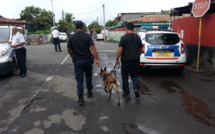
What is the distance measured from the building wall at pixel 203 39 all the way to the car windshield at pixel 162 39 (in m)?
1.76

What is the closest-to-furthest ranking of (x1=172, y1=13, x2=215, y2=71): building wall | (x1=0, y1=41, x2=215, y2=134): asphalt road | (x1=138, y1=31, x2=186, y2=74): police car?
(x1=0, y1=41, x2=215, y2=134): asphalt road, (x1=138, y1=31, x2=186, y2=74): police car, (x1=172, y1=13, x2=215, y2=71): building wall

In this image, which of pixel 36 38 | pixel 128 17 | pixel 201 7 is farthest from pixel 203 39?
pixel 128 17

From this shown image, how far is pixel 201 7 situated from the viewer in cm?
808

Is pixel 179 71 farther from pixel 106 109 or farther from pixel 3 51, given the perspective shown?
pixel 3 51

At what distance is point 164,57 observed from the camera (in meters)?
7.11

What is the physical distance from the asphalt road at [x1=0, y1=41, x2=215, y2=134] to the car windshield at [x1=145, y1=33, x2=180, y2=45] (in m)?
1.33

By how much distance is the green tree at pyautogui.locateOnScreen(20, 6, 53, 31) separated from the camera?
152 ft

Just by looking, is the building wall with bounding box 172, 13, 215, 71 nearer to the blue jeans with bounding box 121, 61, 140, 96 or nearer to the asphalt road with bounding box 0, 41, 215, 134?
the asphalt road with bounding box 0, 41, 215, 134

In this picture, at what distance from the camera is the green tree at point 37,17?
46.3 metres

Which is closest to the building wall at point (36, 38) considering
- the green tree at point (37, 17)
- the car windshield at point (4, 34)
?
the green tree at point (37, 17)

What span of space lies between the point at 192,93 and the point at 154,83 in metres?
1.31

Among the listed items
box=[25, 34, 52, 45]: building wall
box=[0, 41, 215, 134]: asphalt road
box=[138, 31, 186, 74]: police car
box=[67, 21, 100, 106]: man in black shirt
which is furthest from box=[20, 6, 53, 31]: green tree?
box=[67, 21, 100, 106]: man in black shirt

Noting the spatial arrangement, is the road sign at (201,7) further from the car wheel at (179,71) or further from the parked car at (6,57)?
the parked car at (6,57)

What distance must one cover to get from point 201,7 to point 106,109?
20.0 ft
